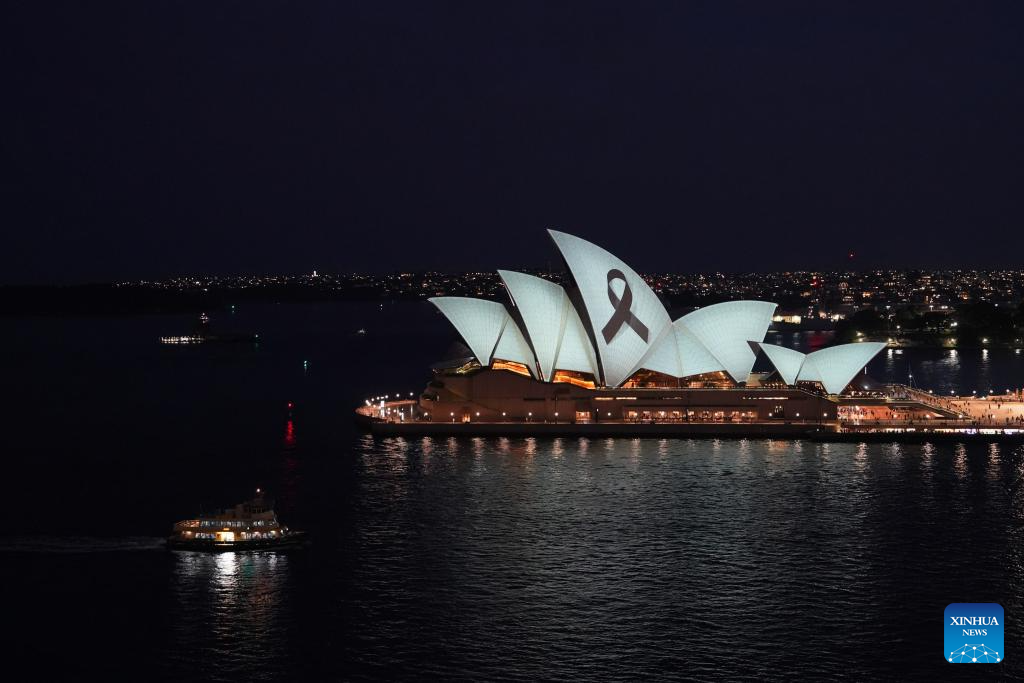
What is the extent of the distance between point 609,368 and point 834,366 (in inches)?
391

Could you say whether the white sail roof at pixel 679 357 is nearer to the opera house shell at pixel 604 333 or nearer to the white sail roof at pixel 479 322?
the opera house shell at pixel 604 333

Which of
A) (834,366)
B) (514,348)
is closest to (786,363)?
(834,366)

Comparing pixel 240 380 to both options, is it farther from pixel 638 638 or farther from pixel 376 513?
pixel 638 638

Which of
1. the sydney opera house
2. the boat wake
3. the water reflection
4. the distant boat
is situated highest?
the distant boat

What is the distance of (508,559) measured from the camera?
25141 mm

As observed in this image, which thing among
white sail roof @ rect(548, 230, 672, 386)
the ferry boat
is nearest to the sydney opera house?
white sail roof @ rect(548, 230, 672, 386)

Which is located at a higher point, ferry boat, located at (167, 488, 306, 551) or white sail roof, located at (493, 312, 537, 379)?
white sail roof, located at (493, 312, 537, 379)

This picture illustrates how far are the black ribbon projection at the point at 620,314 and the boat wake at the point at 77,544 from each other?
21648 millimetres

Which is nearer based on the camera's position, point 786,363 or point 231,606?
point 231,606

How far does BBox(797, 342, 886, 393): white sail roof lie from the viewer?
45688 millimetres

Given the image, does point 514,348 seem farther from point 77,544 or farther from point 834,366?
point 77,544

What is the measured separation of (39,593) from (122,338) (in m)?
101

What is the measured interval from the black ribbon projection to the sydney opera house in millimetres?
51

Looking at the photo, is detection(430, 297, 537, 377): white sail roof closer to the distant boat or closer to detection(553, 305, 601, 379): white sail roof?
detection(553, 305, 601, 379): white sail roof
